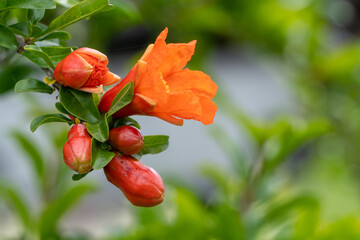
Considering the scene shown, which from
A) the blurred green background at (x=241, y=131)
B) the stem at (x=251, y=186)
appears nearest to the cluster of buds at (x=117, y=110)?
the blurred green background at (x=241, y=131)

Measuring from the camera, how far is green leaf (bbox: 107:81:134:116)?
1.74ft

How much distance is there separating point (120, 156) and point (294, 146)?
63 centimetres

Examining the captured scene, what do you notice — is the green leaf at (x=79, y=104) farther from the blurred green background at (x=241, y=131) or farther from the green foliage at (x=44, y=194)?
the green foliage at (x=44, y=194)

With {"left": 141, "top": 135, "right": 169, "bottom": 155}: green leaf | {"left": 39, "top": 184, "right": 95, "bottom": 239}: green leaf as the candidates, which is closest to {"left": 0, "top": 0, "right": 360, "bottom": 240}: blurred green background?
{"left": 39, "top": 184, "right": 95, "bottom": 239}: green leaf

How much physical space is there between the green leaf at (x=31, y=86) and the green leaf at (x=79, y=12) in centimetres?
7

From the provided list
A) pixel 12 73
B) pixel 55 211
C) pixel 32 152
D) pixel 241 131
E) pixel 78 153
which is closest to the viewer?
pixel 78 153

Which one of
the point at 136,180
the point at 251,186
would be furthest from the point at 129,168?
the point at 251,186

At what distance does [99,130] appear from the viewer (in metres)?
0.53

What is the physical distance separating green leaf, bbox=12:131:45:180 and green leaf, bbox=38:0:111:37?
1.89 ft

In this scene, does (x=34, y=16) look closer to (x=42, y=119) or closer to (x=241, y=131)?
(x=42, y=119)

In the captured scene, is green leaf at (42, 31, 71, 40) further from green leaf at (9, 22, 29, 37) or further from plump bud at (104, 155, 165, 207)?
plump bud at (104, 155, 165, 207)

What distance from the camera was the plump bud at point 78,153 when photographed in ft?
1.68

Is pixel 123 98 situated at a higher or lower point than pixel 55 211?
higher

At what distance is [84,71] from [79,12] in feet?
0.29
